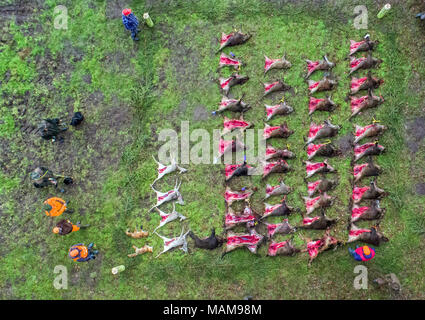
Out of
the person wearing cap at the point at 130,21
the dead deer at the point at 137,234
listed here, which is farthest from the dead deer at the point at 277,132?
the person wearing cap at the point at 130,21

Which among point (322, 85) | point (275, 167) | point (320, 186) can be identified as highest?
point (322, 85)

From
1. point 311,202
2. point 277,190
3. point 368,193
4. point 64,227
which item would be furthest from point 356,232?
point 64,227

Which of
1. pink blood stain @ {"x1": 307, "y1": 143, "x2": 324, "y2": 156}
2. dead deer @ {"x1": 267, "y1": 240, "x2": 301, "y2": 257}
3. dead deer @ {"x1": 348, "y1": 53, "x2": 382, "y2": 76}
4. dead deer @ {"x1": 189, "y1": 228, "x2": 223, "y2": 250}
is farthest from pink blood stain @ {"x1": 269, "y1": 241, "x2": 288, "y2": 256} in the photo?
dead deer @ {"x1": 348, "y1": 53, "x2": 382, "y2": 76}

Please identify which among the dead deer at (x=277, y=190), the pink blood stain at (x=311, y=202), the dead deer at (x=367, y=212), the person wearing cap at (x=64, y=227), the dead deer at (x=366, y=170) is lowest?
the person wearing cap at (x=64, y=227)

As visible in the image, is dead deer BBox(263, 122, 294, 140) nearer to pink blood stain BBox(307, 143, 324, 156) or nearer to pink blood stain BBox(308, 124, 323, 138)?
pink blood stain BBox(308, 124, 323, 138)

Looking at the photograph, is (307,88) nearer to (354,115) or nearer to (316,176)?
(354,115)

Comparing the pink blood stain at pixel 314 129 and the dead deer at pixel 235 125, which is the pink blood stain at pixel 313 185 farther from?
the dead deer at pixel 235 125

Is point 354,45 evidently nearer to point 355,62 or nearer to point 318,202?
point 355,62

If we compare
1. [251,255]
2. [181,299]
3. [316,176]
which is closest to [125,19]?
[316,176]

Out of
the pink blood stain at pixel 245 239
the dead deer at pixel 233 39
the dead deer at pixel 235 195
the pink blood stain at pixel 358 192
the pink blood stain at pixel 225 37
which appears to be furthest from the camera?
the pink blood stain at pixel 225 37
